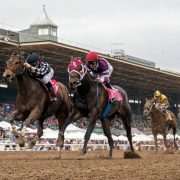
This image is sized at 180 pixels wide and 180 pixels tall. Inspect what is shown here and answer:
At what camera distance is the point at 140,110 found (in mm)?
64938

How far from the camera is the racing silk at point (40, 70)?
1379cm

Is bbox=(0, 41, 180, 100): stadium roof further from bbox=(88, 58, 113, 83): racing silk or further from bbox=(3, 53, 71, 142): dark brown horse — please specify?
bbox=(3, 53, 71, 142): dark brown horse

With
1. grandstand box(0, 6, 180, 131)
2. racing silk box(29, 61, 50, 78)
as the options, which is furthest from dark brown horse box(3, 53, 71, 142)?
grandstand box(0, 6, 180, 131)

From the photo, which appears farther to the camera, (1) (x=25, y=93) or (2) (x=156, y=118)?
(2) (x=156, y=118)

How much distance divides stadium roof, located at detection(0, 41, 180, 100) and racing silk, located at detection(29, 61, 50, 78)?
54.0 ft

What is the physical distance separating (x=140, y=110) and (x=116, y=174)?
5648 centimetres

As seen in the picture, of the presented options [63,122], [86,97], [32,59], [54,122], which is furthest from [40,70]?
[54,122]

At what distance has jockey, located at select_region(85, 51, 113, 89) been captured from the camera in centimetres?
1491

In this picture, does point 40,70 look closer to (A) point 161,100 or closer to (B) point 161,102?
(A) point 161,100

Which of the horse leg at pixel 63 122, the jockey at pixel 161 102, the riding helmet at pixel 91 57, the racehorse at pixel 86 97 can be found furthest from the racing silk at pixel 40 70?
the jockey at pixel 161 102

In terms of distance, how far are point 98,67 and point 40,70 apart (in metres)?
1.93

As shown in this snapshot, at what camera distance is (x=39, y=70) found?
45.9ft

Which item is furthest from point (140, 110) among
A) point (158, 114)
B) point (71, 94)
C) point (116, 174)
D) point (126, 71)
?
point (116, 174)

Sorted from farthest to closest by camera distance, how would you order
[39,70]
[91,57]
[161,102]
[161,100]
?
[161,102], [161,100], [91,57], [39,70]
